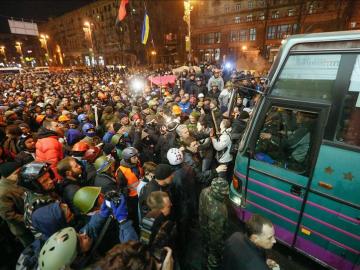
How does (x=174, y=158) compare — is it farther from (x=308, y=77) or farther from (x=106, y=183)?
(x=308, y=77)

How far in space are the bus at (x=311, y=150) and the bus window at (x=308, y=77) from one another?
0.04 feet

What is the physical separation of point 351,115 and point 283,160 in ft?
3.44

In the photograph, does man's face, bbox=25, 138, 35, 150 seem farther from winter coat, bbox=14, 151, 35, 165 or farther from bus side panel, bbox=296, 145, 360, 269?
bus side panel, bbox=296, 145, 360, 269

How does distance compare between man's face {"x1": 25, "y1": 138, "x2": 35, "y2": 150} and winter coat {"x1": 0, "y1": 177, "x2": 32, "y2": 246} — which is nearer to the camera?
winter coat {"x1": 0, "y1": 177, "x2": 32, "y2": 246}

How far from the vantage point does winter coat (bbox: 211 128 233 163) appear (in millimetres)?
4938

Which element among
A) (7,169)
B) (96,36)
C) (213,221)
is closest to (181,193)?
(213,221)

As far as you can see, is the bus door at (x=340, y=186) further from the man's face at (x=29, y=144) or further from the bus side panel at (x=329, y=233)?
the man's face at (x=29, y=144)

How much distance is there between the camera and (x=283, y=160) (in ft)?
10.6

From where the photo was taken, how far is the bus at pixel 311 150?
104 inches

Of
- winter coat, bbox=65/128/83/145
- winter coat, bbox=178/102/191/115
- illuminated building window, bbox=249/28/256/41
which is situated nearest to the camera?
winter coat, bbox=65/128/83/145

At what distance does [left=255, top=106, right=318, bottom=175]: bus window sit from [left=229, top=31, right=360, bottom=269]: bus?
1cm

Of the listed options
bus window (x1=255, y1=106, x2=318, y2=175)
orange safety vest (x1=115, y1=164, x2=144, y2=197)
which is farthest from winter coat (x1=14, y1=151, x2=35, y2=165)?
bus window (x1=255, y1=106, x2=318, y2=175)

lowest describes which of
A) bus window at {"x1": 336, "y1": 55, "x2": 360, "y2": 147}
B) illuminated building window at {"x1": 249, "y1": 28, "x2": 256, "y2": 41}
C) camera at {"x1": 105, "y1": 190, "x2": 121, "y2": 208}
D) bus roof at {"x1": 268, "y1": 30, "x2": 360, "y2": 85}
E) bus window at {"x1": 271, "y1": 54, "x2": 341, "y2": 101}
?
camera at {"x1": 105, "y1": 190, "x2": 121, "y2": 208}

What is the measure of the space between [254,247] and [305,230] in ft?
4.90
